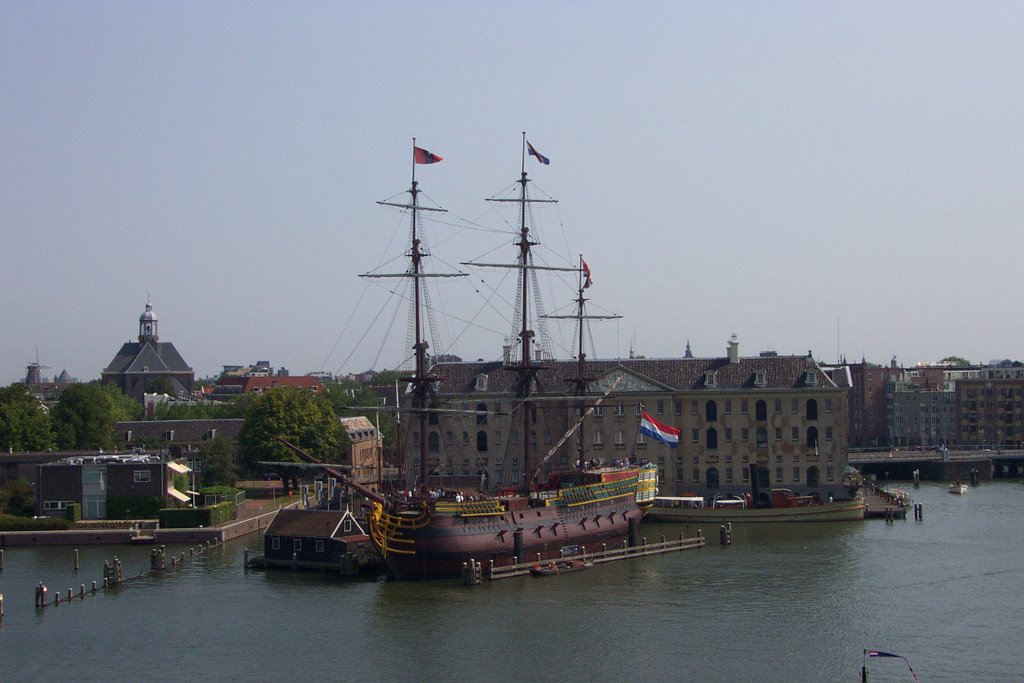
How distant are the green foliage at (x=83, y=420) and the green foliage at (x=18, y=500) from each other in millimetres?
25094

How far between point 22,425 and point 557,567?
59.4 meters

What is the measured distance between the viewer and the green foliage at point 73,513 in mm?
86875

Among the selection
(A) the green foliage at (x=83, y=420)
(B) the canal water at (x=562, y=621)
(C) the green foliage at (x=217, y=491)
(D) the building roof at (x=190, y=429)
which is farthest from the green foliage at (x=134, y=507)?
(D) the building roof at (x=190, y=429)

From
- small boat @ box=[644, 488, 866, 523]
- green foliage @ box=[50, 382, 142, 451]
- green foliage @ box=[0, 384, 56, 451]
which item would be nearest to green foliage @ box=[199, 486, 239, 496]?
green foliage @ box=[0, 384, 56, 451]

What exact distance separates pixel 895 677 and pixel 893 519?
4616 cm

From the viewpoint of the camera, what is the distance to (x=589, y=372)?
104125 mm

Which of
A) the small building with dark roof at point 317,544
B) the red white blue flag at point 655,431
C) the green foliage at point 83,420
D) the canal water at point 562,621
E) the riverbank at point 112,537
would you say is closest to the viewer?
the canal water at point 562,621

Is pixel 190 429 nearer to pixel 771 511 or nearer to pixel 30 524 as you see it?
pixel 30 524

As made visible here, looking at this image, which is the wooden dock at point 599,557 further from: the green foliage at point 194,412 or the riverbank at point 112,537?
the green foliage at point 194,412

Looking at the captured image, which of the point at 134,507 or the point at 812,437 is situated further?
the point at 812,437

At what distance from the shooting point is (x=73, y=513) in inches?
3420

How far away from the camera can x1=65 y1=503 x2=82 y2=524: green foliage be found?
86.9 metres

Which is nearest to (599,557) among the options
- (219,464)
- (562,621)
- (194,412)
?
(562,621)

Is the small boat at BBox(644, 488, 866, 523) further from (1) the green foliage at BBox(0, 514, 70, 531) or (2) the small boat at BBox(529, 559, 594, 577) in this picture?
(1) the green foliage at BBox(0, 514, 70, 531)
